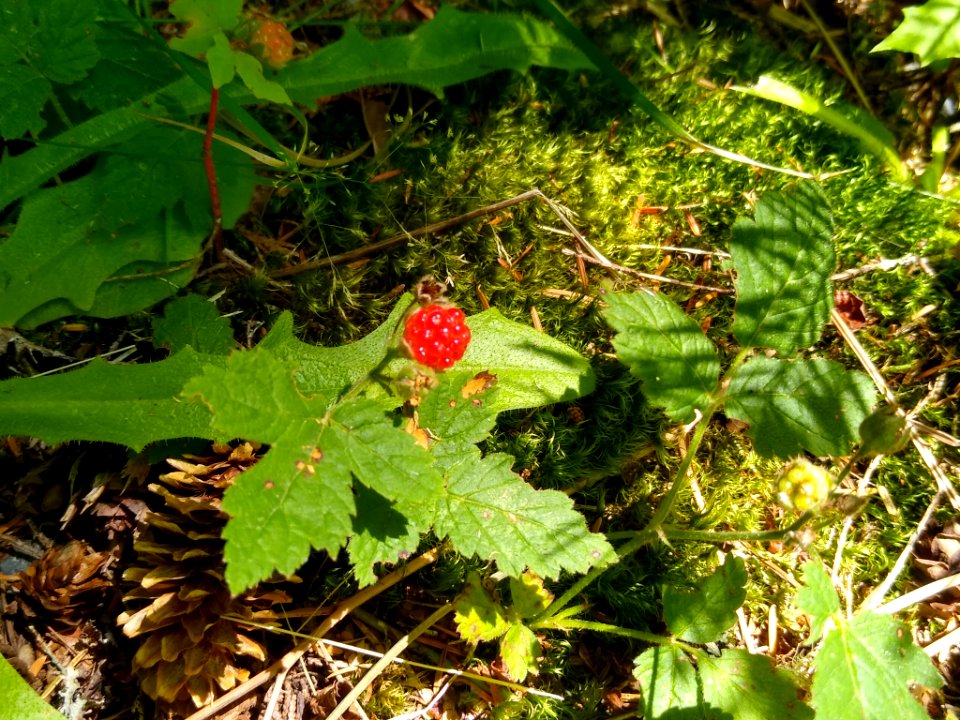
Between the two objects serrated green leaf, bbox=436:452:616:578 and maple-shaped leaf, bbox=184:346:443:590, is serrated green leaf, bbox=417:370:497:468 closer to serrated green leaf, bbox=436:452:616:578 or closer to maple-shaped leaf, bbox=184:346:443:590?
serrated green leaf, bbox=436:452:616:578

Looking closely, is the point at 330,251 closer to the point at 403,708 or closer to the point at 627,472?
the point at 627,472

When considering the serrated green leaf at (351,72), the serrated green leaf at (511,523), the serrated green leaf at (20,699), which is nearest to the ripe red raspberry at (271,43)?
the serrated green leaf at (351,72)

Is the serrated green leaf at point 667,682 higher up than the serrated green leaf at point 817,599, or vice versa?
the serrated green leaf at point 817,599

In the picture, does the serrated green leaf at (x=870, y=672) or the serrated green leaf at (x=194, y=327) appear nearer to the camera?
the serrated green leaf at (x=870, y=672)

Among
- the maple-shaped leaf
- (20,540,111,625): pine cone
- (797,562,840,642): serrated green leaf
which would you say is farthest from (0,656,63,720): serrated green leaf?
(797,562,840,642): serrated green leaf

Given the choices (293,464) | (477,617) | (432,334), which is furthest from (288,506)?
(477,617)

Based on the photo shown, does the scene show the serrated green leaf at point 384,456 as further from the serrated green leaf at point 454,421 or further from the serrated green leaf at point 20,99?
the serrated green leaf at point 20,99

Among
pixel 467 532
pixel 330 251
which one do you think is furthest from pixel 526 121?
pixel 467 532
